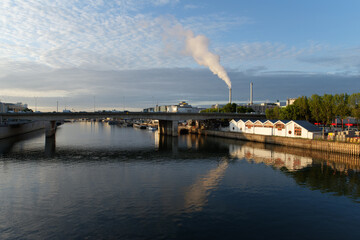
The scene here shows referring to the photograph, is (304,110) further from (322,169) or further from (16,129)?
(16,129)

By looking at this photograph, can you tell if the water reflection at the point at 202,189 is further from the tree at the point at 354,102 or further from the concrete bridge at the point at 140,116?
the concrete bridge at the point at 140,116

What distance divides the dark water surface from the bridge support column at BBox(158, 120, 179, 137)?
6511 cm

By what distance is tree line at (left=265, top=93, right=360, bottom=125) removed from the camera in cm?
8138

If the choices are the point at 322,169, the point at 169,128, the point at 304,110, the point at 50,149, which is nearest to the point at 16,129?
the point at 50,149

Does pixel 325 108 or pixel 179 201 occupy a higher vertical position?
pixel 325 108

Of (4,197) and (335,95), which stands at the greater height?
(335,95)

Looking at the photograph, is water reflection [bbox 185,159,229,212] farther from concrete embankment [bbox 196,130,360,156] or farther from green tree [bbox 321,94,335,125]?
green tree [bbox 321,94,335,125]

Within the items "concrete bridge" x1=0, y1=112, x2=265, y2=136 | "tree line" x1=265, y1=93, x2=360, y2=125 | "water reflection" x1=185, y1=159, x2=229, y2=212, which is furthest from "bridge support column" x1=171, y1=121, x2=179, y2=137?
"water reflection" x1=185, y1=159, x2=229, y2=212

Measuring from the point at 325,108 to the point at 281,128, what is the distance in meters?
19.2

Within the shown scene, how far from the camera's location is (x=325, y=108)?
3435 inches

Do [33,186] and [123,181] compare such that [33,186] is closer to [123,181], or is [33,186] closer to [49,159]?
[123,181]

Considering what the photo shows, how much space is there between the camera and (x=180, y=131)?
492 feet

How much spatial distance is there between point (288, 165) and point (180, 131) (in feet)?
340

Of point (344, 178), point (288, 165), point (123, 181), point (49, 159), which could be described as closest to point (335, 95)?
point (288, 165)
